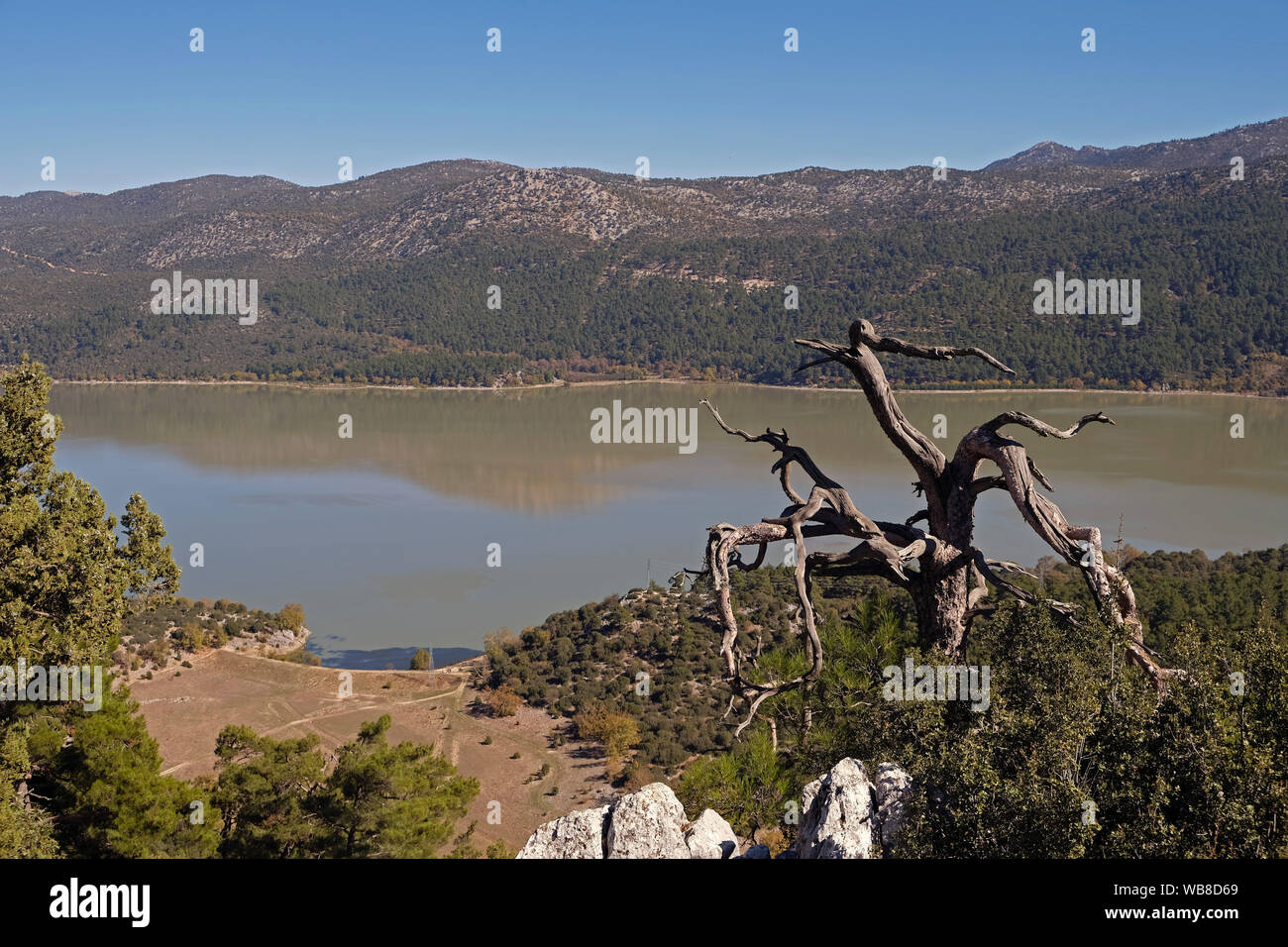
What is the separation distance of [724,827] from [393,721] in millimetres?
11353

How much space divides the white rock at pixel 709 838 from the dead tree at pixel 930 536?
411mm

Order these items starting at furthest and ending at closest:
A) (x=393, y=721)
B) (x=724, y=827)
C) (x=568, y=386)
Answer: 1. (x=568, y=386)
2. (x=393, y=721)
3. (x=724, y=827)

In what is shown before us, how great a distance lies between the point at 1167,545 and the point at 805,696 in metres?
22.5

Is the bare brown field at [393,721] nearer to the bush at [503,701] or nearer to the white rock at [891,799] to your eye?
the bush at [503,701]

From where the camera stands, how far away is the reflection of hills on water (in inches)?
1326

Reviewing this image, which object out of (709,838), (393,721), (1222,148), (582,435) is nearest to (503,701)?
(393,721)

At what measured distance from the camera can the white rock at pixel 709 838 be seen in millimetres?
3549

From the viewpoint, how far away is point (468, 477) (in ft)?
114

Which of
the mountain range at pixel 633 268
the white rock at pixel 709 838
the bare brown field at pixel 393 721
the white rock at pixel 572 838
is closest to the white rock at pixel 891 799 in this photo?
the white rock at pixel 709 838

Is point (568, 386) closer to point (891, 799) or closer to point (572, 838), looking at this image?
point (572, 838)

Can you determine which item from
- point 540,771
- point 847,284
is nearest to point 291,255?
point 847,284

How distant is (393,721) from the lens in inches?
559

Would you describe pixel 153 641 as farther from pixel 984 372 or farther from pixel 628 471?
pixel 984 372

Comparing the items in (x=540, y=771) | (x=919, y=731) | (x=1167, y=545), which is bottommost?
(x=540, y=771)
